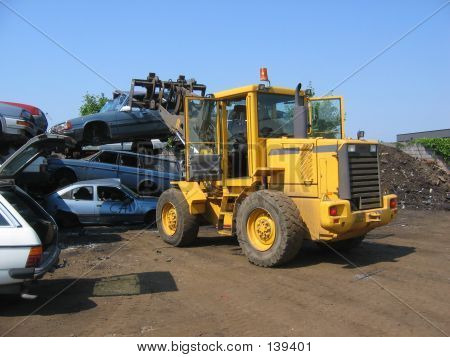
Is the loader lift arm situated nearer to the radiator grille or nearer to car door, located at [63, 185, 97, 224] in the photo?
car door, located at [63, 185, 97, 224]

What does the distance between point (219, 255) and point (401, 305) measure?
13.2 ft

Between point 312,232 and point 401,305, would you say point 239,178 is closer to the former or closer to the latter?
point 312,232

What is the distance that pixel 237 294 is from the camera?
20.9 ft

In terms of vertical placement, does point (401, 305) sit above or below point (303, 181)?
below

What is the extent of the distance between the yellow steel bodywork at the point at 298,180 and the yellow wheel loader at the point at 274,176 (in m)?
0.02

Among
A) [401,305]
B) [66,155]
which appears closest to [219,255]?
[401,305]

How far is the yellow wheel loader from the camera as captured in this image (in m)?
7.62

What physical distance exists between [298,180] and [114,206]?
643 cm

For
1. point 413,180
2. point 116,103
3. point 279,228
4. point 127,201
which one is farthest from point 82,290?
point 413,180

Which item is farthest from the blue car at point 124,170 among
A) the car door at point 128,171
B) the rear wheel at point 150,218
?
the rear wheel at point 150,218

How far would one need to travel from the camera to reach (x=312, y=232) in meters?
7.63

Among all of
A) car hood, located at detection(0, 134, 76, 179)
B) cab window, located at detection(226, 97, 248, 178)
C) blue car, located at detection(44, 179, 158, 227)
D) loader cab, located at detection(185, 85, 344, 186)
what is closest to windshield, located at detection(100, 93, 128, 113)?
blue car, located at detection(44, 179, 158, 227)

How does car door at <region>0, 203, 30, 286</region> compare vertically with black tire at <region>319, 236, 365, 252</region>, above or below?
above

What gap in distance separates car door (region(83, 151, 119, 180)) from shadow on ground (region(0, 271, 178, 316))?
23.5ft
